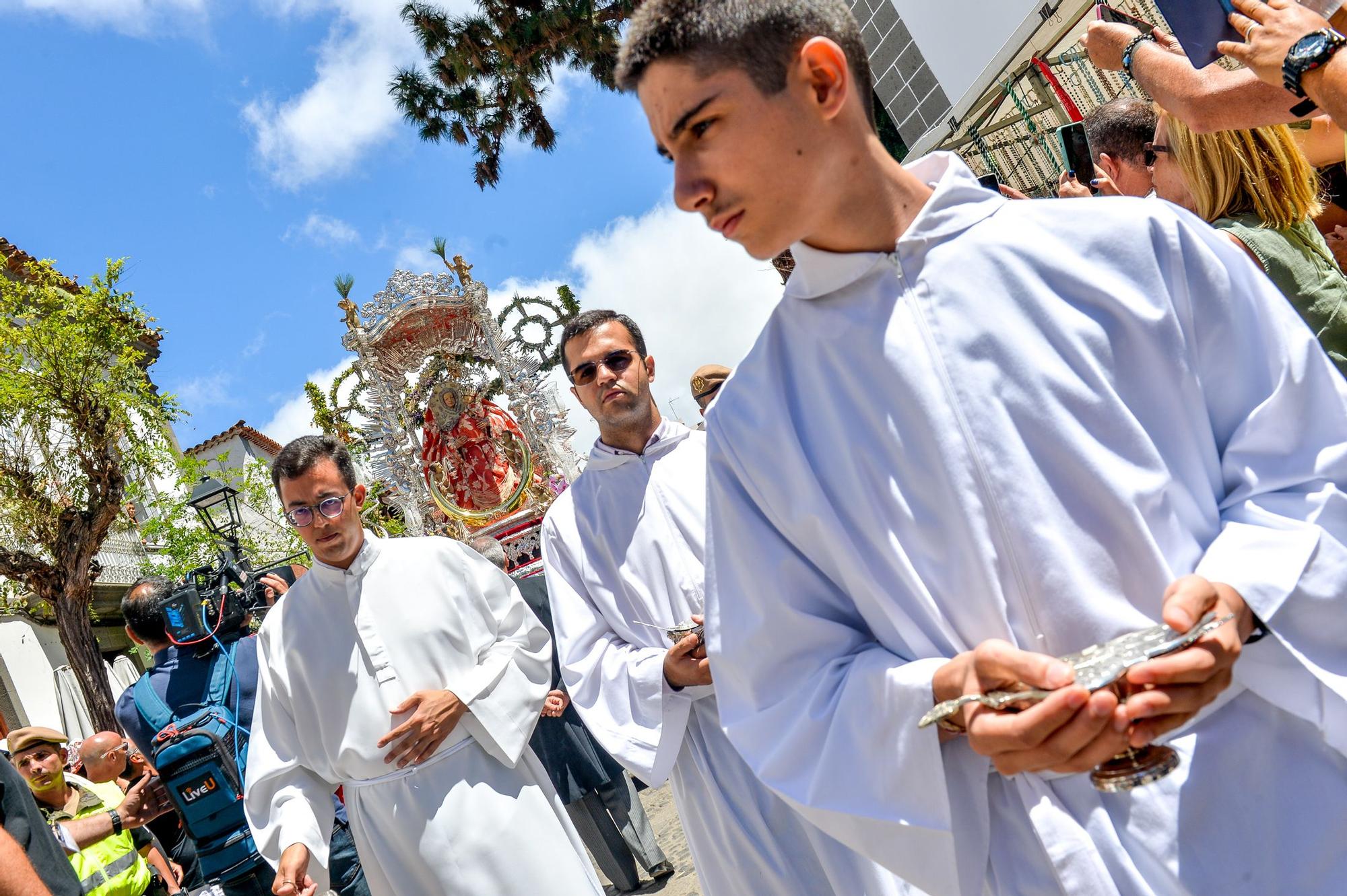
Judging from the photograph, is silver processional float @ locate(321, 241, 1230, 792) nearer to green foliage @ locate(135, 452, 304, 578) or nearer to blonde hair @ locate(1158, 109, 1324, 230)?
green foliage @ locate(135, 452, 304, 578)

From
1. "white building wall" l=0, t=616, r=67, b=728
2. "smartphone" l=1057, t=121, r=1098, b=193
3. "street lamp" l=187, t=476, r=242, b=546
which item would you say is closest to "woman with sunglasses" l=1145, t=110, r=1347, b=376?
"smartphone" l=1057, t=121, r=1098, b=193

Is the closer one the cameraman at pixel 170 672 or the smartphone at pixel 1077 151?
the smartphone at pixel 1077 151

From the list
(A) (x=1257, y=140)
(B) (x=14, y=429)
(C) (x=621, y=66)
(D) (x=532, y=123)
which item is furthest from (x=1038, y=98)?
(B) (x=14, y=429)

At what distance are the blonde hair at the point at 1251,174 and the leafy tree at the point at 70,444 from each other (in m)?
16.5

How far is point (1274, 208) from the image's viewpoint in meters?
2.90

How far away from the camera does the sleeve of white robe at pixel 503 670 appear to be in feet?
13.6

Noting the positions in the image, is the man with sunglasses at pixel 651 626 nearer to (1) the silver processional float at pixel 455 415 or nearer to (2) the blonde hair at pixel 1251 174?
(2) the blonde hair at pixel 1251 174

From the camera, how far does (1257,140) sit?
9.59 ft

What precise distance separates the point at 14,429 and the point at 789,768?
1900cm

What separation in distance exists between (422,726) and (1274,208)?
3.22 meters

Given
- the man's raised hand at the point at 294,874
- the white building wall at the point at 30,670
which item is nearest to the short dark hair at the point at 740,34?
the man's raised hand at the point at 294,874

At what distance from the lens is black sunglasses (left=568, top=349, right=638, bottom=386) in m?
4.12

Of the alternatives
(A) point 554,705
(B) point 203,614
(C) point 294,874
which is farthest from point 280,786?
(B) point 203,614

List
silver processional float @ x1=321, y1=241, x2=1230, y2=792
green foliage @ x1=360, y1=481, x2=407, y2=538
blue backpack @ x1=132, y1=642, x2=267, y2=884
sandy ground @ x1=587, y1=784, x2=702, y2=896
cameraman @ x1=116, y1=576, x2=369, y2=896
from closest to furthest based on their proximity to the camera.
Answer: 1. blue backpack @ x1=132, y1=642, x2=267, y2=884
2. cameraman @ x1=116, y1=576, x2=369, y2=896
3. sandy ground @ x1=587, y1=784, x2=702, y2=896
4. silver processional float @ x1=321, y1=241, x2=1230, y2=792
5. green foliage @ x1=360, y1=481, x2=407, y2=538
